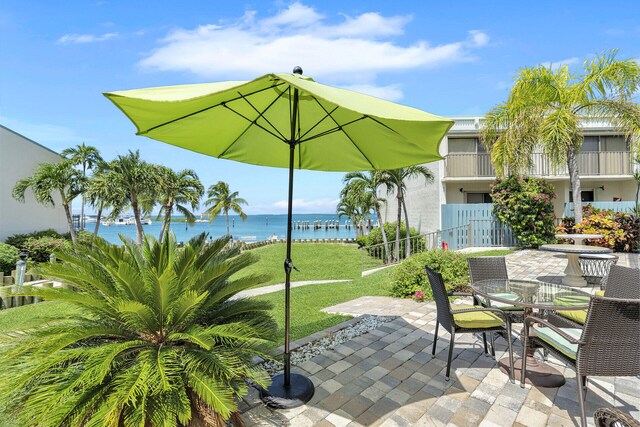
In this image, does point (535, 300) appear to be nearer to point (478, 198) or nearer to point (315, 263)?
point (315, 263)

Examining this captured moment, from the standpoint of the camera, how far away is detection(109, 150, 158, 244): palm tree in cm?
2016

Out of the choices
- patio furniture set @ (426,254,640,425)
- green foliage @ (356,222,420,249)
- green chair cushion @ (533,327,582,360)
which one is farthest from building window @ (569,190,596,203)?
green chair cushion @ (533,327,582,360)

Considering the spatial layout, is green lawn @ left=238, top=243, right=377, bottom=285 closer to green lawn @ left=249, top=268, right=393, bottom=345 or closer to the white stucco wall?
green lawn @ left=249, top=268, right=393, bottom=345

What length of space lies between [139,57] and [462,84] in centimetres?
813

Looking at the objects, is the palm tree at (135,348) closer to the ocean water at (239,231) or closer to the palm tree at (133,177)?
the palm tree at (133,177)

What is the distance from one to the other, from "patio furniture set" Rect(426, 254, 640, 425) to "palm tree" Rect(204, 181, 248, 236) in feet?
97.6

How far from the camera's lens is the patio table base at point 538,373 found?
3.01 metres

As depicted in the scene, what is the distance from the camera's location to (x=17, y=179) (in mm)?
17375

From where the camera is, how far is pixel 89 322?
238 centimetres

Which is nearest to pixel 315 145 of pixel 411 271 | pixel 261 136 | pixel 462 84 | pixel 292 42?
pixel 261 136

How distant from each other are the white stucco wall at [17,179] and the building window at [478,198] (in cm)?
2562

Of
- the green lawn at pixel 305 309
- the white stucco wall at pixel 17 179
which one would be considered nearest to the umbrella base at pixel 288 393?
the green lawn at pixel 305 309

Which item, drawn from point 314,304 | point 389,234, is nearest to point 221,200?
point 389,234

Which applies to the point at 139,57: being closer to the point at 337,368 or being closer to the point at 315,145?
the point at 315,145
